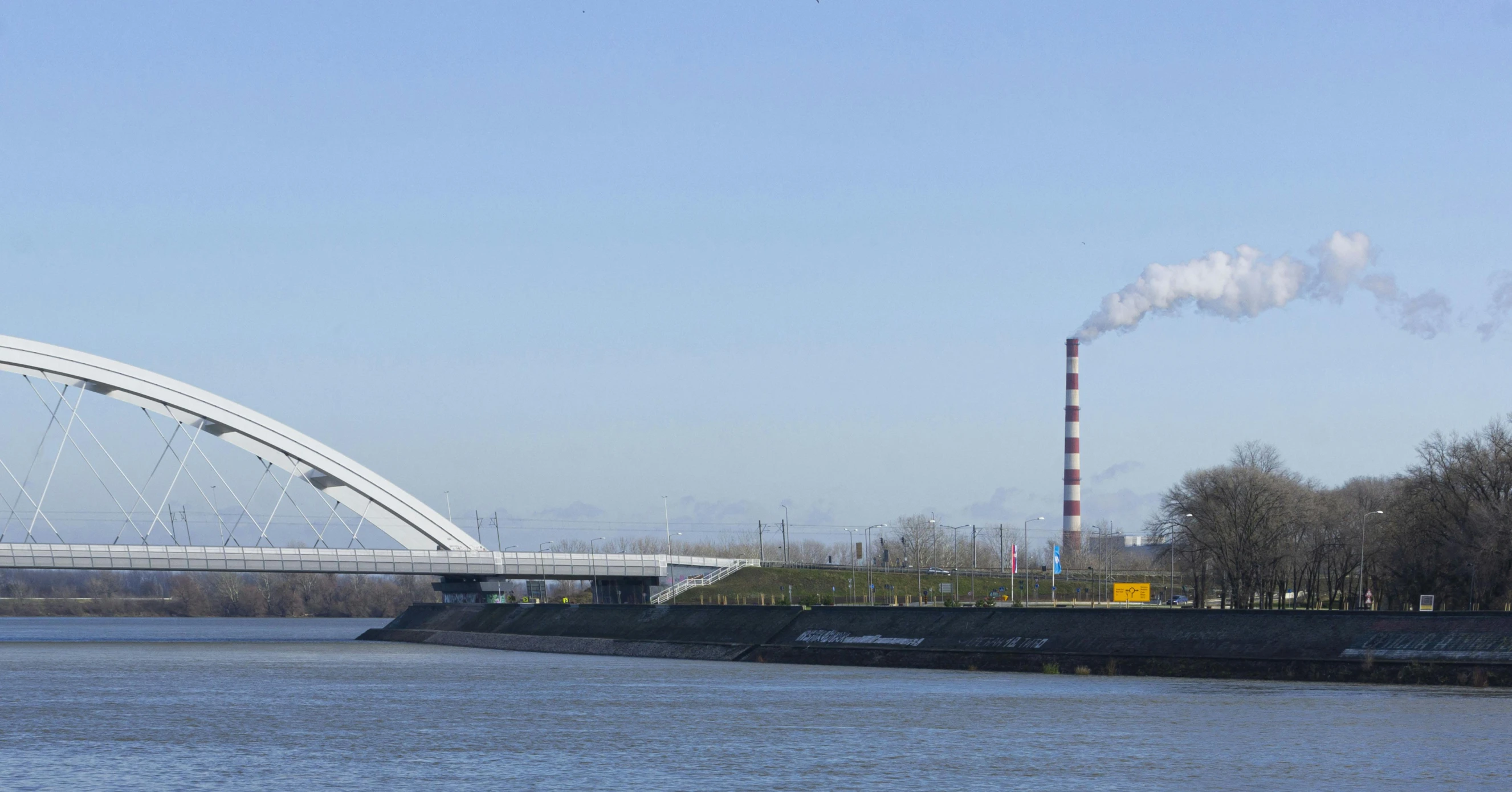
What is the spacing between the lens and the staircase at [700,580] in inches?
4692

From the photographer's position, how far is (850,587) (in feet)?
437

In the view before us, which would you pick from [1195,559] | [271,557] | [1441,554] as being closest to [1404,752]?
[1441,554]

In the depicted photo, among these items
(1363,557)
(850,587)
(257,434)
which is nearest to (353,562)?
(257,434)

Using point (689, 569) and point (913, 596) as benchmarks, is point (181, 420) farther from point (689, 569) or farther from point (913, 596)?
point (913, 596)

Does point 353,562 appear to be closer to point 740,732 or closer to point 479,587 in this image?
point 479,587

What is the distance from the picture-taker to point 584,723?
131 feet

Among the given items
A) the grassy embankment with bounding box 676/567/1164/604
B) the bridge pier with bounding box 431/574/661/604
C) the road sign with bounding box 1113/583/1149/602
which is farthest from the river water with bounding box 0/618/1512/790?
the grassy embankment with bounding box 676/567/1164/604

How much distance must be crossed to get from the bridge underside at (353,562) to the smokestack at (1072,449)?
39.7 metres

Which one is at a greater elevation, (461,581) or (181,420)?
(181,420)

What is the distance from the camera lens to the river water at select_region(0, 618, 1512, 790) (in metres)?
28.8

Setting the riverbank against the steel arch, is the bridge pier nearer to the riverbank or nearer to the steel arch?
the steel arch

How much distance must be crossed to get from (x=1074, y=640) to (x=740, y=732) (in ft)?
88.4

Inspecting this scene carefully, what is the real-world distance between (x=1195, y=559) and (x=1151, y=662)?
164 ft

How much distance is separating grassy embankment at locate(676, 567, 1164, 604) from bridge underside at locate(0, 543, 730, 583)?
4712 mm
